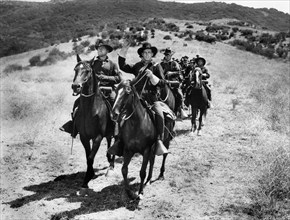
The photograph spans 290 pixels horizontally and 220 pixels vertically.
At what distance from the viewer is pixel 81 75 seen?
7047mm

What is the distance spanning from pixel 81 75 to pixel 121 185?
2.98 meters

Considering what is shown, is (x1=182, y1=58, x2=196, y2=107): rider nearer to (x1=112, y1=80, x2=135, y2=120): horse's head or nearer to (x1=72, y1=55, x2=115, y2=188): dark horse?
(x1=72, y1=55, x2=115, y2=188): dark horse

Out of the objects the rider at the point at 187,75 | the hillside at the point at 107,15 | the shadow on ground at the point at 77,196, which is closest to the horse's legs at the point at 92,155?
the shadow on ground at the point at 77,196

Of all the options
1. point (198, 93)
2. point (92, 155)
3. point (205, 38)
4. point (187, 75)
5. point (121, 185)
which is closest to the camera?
point (92, 155)

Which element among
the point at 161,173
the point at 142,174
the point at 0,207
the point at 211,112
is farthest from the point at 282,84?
the point at 0,207

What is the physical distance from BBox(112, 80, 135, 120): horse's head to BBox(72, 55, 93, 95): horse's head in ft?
3.72

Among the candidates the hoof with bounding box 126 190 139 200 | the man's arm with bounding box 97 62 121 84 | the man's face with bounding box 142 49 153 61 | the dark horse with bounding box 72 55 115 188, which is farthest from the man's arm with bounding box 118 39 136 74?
the hoof with bounding box 126 190 139 200

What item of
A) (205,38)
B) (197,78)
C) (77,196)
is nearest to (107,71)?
(77,196)

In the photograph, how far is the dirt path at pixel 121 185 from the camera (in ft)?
22.2

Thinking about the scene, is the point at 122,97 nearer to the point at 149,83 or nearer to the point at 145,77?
the point at 145,77

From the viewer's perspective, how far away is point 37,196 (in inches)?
299

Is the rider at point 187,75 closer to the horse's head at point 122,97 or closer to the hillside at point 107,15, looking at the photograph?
the horse's head at point 122,97

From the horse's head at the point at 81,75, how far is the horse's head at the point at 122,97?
3.72ft

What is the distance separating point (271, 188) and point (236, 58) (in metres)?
30.7
